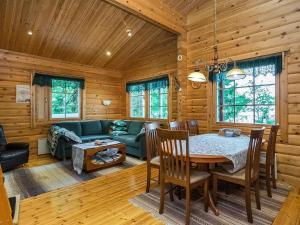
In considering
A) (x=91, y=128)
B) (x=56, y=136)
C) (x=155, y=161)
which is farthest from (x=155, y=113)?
(x=155, y=161)

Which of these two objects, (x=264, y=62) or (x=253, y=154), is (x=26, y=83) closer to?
A: (x=253, y=154)

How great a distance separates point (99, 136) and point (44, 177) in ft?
6.23

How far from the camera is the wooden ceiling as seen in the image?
3555 mm

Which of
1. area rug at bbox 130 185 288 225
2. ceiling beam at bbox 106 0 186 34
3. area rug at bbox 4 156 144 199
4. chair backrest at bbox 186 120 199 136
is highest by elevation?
ceiling beam at bbox 106 0 186 34

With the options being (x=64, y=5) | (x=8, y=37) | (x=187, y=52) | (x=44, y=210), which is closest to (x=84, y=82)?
(x=8, y=37)

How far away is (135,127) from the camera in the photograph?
17.9 feet

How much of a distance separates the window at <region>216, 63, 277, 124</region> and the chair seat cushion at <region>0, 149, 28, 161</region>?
161 inches

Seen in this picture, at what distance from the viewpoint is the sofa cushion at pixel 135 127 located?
5.34 meters

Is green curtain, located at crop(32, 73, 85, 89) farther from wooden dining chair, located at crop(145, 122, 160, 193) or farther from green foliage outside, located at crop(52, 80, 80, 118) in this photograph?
wooden dining chair, located at crop(145, 122, 160, 193)

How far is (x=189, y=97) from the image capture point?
4445 mm

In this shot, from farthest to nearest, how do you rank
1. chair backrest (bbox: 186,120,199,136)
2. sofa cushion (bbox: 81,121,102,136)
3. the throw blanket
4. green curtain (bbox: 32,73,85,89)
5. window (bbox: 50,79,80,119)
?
1. sofa cushion (bbox: 81,121,102,136)
2. window (bbox: 50,79,80,119)
3. green curtain (bbox: 32,73,85,89)
4. the throw blanket
5. chair backrest (bbox: 186,120,199,136)

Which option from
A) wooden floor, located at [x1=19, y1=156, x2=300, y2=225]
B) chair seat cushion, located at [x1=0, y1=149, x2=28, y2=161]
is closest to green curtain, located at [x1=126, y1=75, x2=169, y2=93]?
wooden floor, located at [x1=19, y1=156, x2=300, y2=225]

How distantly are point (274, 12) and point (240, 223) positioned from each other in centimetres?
330

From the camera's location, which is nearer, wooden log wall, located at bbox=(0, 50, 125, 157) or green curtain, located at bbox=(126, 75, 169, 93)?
wooden log wall, located at bbox=(0, 50, 125, 157)
